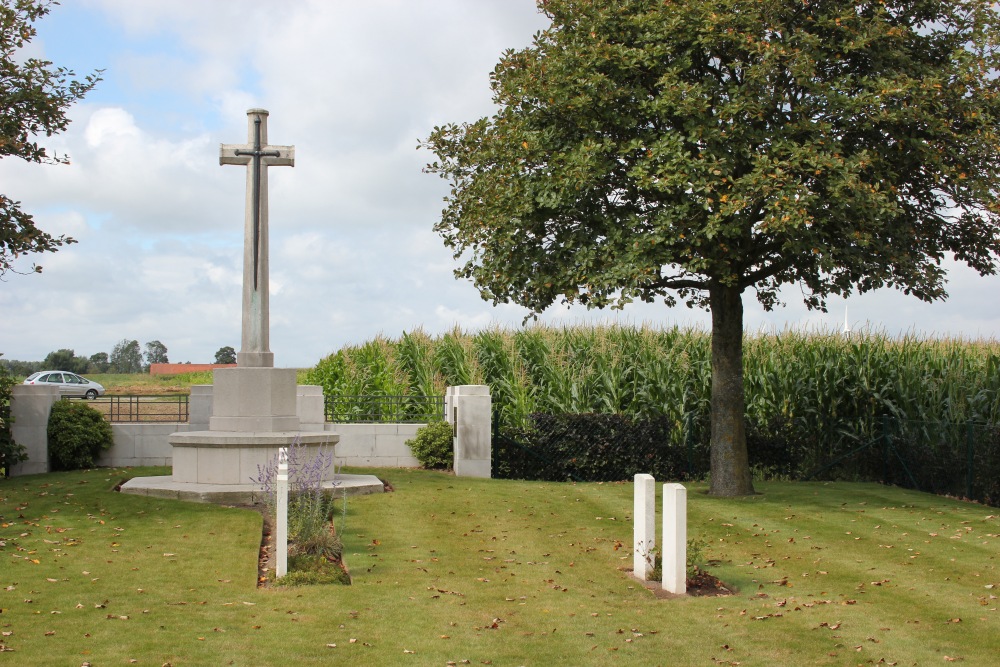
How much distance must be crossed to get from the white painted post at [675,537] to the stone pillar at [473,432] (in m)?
9.41

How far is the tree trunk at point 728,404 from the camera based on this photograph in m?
17.4

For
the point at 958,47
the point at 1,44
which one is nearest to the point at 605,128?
the point at 958,47

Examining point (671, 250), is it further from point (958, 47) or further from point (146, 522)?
point (146, 522)

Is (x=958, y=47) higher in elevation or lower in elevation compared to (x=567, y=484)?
higher

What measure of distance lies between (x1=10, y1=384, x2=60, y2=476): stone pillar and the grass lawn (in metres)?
3.29

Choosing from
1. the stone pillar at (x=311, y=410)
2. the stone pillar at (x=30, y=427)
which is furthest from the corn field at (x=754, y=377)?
the stone pillar at (x=30, y=427)

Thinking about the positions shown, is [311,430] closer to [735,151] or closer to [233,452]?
[233,452]

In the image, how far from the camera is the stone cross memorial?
1631 centimetres

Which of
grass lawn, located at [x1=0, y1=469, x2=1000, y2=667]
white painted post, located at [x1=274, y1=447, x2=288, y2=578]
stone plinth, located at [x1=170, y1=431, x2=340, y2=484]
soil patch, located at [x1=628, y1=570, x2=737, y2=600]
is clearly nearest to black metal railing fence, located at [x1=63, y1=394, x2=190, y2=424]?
stone plinth, located at [x1=170, y1=431, x2=340, y2=484]

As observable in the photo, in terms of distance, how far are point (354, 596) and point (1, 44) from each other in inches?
565

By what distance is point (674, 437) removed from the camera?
2117 cm

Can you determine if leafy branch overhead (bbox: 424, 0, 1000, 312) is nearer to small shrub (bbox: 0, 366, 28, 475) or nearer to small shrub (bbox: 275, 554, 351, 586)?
small shrub (bbox: 275, 554, 351, 586)

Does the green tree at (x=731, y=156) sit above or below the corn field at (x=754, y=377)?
above

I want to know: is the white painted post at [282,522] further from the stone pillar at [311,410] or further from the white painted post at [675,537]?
the stone pillar at [311,410]
